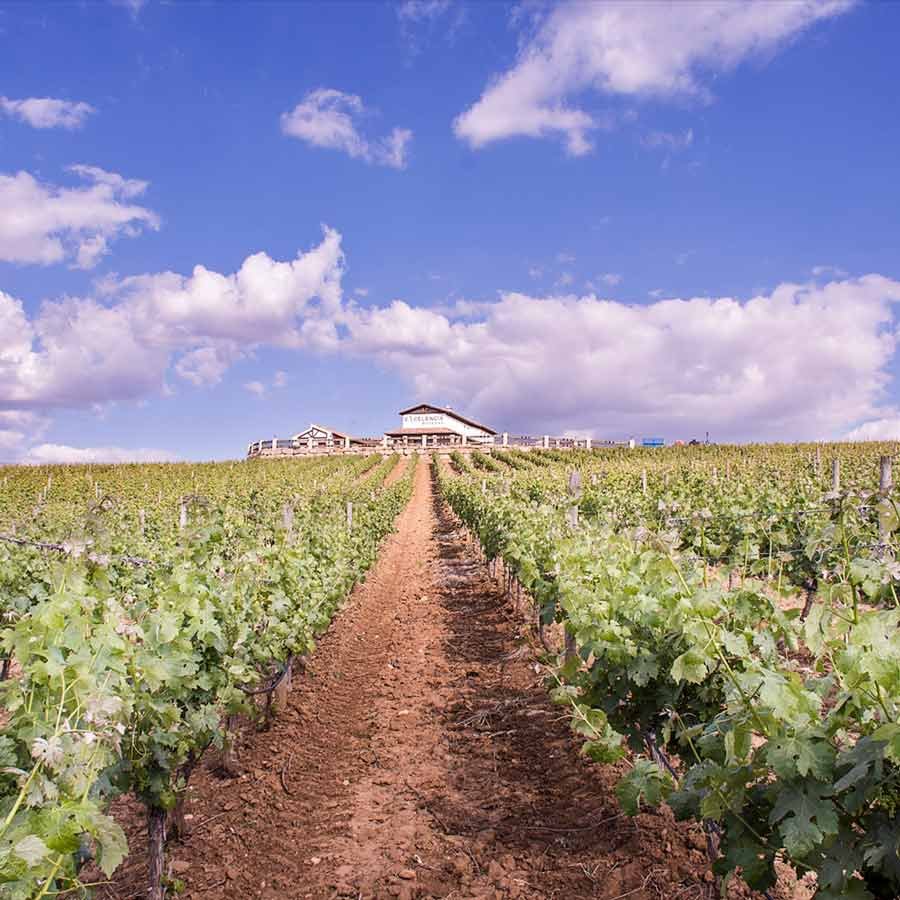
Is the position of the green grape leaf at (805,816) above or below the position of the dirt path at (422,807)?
above

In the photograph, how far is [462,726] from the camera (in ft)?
21.5

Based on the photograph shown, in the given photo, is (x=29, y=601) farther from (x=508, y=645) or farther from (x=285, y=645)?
(x=508, y=645)

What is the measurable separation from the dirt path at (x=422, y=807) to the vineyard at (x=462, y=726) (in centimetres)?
2

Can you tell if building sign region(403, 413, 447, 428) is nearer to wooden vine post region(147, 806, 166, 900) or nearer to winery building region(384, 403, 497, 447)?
winery building region(384, 403, 497, 447)

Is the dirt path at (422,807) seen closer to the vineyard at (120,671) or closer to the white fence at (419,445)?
the vineyard at (120,671)

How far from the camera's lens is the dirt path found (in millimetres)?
4191

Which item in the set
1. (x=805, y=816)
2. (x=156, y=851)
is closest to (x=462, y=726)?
(x=156, y=851)

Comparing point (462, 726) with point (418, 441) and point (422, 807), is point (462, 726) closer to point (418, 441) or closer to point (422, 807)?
point (422, 807)

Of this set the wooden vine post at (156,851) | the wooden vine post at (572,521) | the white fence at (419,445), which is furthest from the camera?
the white fence at (419,445)

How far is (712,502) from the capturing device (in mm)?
12961

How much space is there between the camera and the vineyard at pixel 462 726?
2.16m

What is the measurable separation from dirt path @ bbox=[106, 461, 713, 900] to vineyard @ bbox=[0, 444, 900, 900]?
24 millimetres

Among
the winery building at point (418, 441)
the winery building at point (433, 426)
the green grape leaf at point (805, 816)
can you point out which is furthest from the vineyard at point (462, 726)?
the winery building at point (433, 426)

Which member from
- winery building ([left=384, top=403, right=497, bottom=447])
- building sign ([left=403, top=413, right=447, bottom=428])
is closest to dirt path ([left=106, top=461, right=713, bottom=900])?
winery building ([left=384, top=403, right=497, bottom=447])
